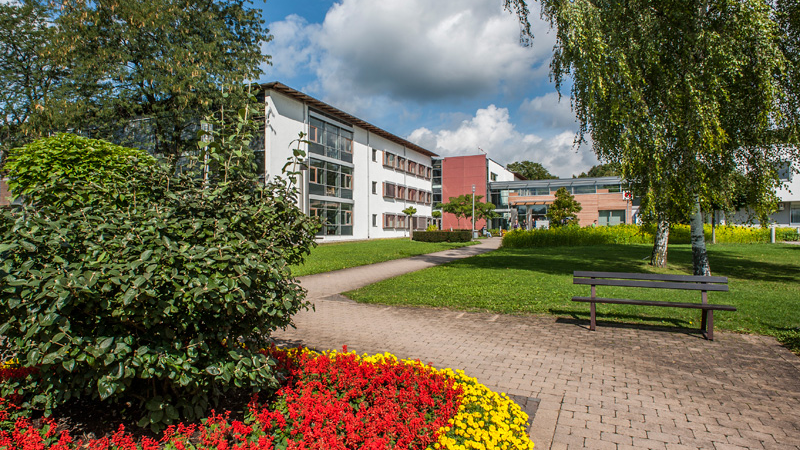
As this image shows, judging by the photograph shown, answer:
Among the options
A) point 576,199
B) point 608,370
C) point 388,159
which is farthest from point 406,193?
point 608,370

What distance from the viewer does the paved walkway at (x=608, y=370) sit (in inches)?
138

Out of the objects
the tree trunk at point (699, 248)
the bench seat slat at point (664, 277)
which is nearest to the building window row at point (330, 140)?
the tree trunk at point (699, 248)

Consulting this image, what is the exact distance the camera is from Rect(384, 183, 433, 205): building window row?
44.0 meters

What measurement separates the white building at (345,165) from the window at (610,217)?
23.6 metres

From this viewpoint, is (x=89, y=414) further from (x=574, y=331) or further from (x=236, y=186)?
(x=574, y=331)

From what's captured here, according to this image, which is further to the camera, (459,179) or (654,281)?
(459,179)

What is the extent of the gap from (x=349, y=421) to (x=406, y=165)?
46.4 meters

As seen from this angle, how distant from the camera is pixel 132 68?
23734 mm

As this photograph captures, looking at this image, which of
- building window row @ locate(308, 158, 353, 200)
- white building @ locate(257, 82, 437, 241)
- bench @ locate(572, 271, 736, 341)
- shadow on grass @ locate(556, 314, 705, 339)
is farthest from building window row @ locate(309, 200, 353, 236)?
bench @ locate(572, 271, 736, 341)

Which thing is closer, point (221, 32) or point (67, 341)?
point (67, 341)

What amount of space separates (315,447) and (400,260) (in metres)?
16.2

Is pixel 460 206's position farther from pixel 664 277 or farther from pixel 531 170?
pixel 531 170

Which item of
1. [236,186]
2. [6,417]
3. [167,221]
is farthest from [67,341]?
[236,186]

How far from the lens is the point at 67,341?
8.60ft
